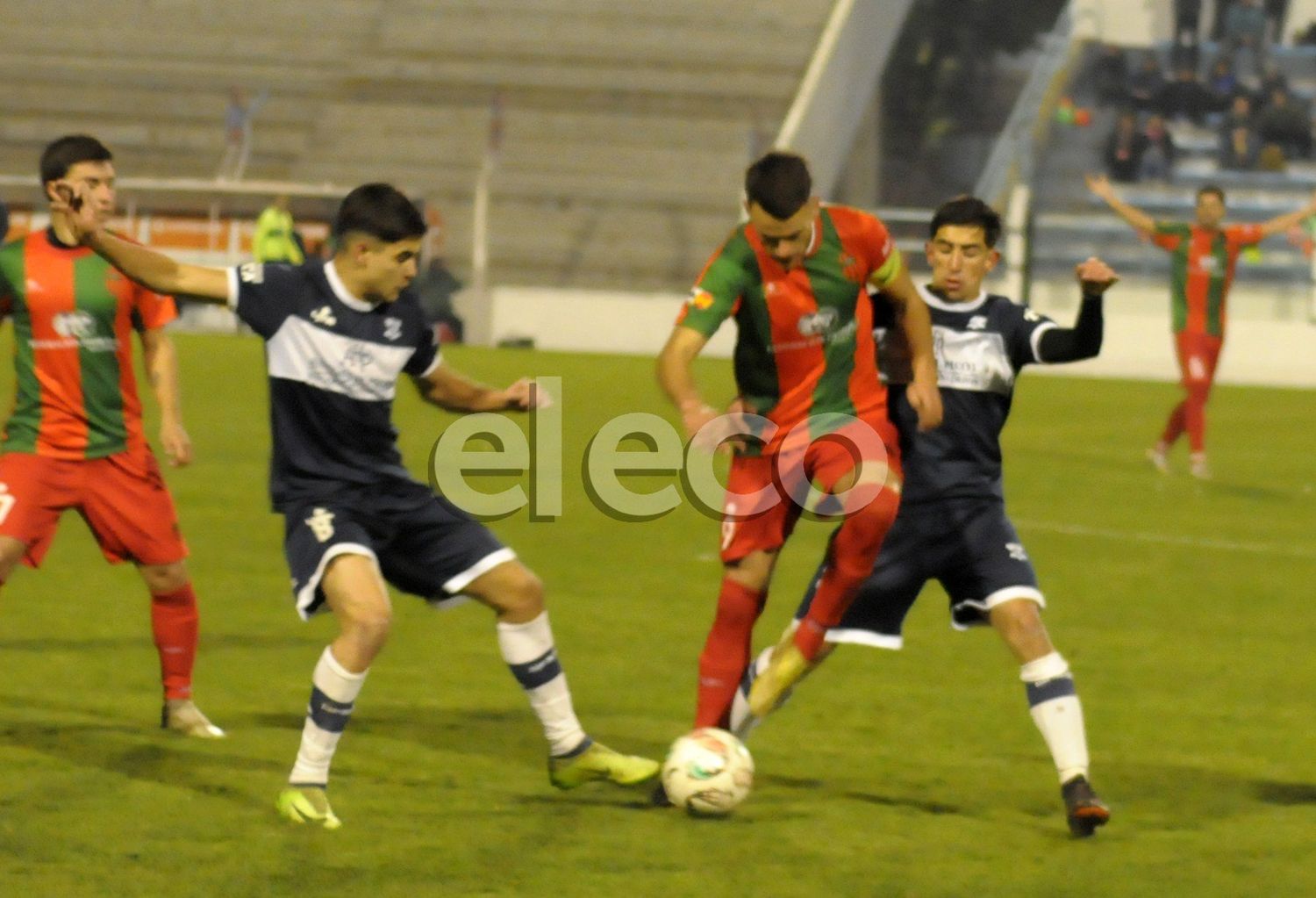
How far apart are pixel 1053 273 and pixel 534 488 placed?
18579 mm

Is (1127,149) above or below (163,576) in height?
below

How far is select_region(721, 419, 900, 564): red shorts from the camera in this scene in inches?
235

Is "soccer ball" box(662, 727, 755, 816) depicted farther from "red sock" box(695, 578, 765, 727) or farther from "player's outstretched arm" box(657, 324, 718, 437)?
"player's outstretched arm" box(657, 324, 718, 437)

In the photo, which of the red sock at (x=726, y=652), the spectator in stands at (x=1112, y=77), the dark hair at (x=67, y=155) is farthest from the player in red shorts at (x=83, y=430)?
the spectator in stands at (x=1112, y=77)

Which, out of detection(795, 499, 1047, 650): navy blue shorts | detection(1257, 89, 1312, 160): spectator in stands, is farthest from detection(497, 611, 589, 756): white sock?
detection(1257, 89, 1312, 160): spectator in stands

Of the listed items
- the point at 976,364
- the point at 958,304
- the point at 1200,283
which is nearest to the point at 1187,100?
the point at 1200,283

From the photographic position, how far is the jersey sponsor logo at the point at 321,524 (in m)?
5.62

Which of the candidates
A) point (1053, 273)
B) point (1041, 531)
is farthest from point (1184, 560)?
point (1053, 273)

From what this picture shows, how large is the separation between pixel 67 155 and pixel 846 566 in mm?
2615

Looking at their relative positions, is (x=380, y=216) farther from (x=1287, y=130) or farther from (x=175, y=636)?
(x=1287, y=130)

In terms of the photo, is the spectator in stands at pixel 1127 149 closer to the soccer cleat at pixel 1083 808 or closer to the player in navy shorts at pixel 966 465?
the player in navy shorts at pixel 966 465

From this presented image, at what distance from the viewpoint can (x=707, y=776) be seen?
5.70m

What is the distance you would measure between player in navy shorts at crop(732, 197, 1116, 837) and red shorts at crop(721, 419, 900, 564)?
0.15 metres

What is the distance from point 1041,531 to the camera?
40.6 feet
